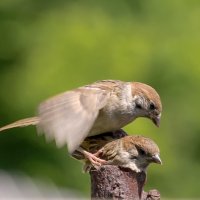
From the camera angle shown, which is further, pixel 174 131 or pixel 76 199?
pixel 174 131

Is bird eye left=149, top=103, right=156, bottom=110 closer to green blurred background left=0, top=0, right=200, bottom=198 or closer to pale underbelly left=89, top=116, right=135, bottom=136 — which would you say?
pale underbelly left=89, top=116, right=135, bottom=136

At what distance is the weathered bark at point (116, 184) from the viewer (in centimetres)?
368

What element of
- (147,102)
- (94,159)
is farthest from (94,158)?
(147,102)

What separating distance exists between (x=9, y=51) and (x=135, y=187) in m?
6.41

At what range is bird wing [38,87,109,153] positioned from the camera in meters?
3.75

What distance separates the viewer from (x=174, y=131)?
361 inches

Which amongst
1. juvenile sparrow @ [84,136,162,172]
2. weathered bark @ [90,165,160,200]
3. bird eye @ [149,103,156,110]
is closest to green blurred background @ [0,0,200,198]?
bird eye @ [149,103,156,110]

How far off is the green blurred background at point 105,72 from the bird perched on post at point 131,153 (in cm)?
431

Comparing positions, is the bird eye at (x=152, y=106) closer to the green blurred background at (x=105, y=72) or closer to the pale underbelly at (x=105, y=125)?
the pale underbelly at (x=105, y=125)

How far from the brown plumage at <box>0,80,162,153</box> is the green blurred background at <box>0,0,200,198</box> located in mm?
3573

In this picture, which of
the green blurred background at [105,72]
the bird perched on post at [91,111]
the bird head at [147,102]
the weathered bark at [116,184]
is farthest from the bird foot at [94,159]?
the green blurred background at [105,72]

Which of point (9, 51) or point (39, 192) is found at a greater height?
point (9, 51)

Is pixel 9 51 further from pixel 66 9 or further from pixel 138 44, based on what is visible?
pixel 138 44

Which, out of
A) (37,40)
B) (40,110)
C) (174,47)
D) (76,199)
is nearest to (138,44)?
(174,47)
